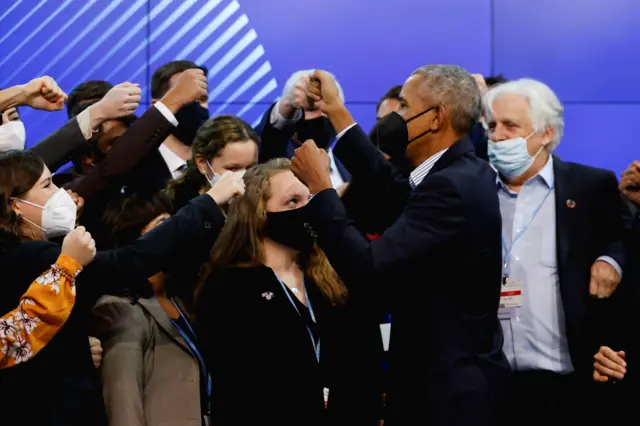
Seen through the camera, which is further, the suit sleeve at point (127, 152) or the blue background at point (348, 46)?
the blue background at point (348, 46)

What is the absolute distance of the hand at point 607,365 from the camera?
3039mm

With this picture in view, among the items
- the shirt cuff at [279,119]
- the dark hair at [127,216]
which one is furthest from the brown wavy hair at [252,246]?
the shirt cuff at [279,119]

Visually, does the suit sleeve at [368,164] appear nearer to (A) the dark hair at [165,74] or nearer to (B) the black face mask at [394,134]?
(B) the black face mask at [394,134]

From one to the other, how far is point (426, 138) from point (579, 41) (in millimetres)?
2697

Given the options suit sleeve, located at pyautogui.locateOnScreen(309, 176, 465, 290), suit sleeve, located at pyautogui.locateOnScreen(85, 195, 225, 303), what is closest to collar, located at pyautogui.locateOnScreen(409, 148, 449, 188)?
suit sleeve, located at pyautogui.locateOnScreen(309, 176, 465, 290)

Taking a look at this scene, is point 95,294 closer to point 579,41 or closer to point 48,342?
point 48,342

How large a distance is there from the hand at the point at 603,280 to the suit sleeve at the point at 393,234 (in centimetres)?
→ 72

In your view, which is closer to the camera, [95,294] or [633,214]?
[95,294]

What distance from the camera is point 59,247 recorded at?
2.71m

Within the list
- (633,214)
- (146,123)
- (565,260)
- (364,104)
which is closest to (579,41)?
(364,104)

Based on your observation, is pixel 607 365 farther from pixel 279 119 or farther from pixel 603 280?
pixel 279 119

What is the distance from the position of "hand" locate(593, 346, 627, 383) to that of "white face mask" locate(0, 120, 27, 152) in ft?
6.64

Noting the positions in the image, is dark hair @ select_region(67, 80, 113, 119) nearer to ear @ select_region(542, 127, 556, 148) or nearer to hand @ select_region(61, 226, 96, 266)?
hand @ select_region(61, 226, 96, 266)

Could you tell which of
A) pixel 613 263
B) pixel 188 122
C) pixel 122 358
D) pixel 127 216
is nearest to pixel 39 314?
pixel 122 358
